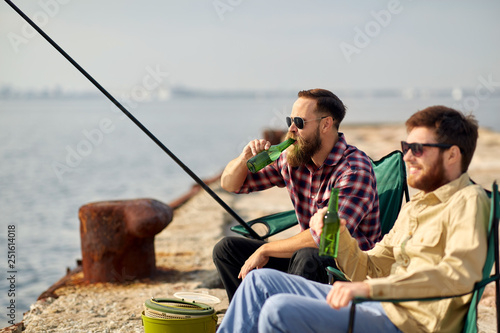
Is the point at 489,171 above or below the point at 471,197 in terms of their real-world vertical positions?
below

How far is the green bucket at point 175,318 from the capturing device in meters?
3.33

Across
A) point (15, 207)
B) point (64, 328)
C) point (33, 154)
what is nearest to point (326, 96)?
point (64, 328)

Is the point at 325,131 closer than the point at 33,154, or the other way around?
the point at 325,131

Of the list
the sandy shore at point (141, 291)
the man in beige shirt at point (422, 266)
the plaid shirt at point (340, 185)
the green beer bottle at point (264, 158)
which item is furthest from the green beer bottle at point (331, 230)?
the sandy shore at point (141, 291)

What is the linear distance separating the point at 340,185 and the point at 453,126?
915mm

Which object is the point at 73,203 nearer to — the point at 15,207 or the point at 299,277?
the point at 15,207

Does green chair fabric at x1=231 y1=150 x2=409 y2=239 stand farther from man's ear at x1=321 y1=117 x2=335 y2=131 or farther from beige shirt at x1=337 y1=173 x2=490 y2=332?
beige shirt at x1=337 y1=173 x2=490 y2=332

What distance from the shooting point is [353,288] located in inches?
98.4

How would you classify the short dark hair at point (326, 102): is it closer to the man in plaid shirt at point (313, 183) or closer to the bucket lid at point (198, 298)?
the man in plaid shirt at point (313, 183)

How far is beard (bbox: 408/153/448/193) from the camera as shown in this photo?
2.79 metres

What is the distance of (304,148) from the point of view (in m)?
3.73

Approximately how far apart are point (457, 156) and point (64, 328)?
278cm

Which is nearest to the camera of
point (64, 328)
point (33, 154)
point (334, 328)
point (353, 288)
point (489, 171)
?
point (353, 288)

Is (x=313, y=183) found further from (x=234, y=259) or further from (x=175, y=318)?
(x=175, y=318)
